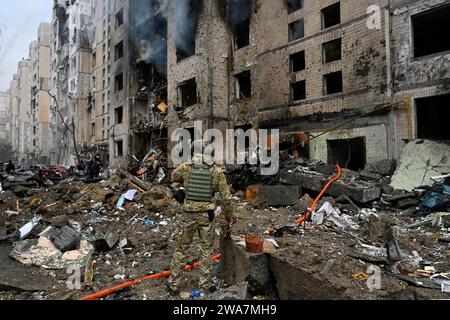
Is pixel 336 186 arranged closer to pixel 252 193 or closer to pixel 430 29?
pixel 252 193

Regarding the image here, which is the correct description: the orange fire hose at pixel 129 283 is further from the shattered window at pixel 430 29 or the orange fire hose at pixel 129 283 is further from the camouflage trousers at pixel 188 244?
the shattered window at pixel 430 29

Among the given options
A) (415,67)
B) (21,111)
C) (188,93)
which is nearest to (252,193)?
(415,67)

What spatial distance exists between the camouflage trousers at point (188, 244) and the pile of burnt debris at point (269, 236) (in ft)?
0.67

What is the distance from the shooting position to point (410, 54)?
995 centimetres

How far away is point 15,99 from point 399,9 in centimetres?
6932

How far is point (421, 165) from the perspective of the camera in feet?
28.4

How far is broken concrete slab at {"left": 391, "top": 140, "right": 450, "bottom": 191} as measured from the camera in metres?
8.34

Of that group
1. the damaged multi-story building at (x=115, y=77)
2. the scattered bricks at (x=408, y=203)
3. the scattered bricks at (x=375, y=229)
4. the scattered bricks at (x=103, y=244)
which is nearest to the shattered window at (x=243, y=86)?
the damaged multi-story building at (x=115, y=77)

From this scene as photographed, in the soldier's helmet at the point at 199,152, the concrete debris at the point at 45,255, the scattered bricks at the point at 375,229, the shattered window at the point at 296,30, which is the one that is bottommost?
the concrete debris at the point at 45,255

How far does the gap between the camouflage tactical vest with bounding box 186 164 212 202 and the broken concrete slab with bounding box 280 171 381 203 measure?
207 inches

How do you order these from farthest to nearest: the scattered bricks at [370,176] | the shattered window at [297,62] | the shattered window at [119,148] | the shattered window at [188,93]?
1. the shattered window at [119,148]
2. the shattered window at [188,93]
3. the shattered window at [297,62]
4. the scattered bricks at [370,176]

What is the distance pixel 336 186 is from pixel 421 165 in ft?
8.43

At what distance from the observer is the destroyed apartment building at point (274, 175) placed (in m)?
3.95

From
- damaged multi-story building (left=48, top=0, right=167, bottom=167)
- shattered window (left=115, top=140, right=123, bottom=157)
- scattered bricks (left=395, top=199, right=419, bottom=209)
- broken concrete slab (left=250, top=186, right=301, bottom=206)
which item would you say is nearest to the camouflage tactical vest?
broken concrete slab (left=250, top=186, right=301, bottom=206)
